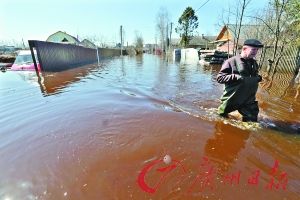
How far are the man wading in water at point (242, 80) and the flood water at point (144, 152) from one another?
324 millimetres

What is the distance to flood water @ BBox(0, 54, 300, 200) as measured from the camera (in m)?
2.73

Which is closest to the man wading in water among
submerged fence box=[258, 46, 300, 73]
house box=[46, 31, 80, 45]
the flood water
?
the flood water

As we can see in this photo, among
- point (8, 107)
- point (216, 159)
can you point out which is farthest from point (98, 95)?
point (216, 159)

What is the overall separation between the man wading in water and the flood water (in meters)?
0.32

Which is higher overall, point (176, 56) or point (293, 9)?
point (293, 9)

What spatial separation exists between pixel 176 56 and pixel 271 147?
34.1 meters

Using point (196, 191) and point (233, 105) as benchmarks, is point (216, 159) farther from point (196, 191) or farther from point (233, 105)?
point (233, 105)

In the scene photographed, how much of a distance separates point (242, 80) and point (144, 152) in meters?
2.40

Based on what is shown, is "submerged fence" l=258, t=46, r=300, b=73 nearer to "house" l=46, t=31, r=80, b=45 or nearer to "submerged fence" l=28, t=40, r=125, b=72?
"submerged fence" l=28, t=40, r=125, b=72

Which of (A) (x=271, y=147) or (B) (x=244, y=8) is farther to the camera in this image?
(B) (x=244, y=8)

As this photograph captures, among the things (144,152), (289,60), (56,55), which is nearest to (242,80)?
(144,152)

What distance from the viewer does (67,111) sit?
578 centimetres

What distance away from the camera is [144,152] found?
3586 millimetres

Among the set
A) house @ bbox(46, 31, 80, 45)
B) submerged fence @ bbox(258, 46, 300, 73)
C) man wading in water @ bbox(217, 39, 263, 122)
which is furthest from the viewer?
house @ bbox(46, 31, 80, 45)
